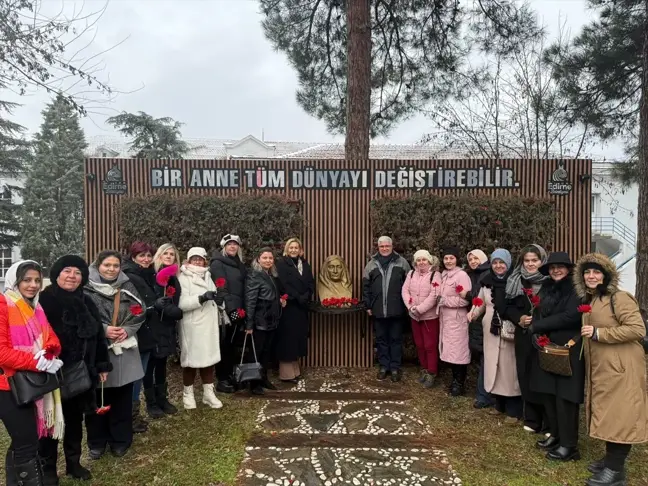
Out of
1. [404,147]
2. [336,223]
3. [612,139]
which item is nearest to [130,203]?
[336,223]

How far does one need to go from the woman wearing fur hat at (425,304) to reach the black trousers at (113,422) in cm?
332

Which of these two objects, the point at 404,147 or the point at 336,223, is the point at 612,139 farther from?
the point at 404,147

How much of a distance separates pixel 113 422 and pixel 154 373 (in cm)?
97

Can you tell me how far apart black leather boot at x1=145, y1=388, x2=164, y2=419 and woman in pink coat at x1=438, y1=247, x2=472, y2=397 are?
3214mm

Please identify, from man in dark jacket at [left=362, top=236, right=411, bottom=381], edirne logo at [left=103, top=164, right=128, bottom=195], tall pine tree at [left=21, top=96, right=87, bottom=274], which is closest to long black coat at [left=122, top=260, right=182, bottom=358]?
man in dark jacket at [left=362, top=236, right=411, bottom=381]

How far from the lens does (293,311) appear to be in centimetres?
578

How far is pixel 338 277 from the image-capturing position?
6230 millimetres

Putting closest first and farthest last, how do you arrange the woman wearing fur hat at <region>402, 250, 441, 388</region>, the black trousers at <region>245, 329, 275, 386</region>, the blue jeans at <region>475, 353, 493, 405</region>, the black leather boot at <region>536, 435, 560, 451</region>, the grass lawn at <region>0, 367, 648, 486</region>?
the grass lawn at <region>0, 367, 648, 486</region>
the black leather boot at <region>536, 435, 560, 451</region>
the blue jeans at <region>475, 353, 493, 405</region>
the black trousers at <region>245, 329, 275, 386</region>
the woman wearing fur hat at <region>402, 250, 441, 388</region>

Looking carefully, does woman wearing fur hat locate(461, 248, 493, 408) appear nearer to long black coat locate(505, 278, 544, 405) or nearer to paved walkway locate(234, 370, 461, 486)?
long black coat locate(505, 278, 544, 405)

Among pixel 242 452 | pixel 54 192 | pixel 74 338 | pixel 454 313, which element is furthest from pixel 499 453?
pixel 54 192

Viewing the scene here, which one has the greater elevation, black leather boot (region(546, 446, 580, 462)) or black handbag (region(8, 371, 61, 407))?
black handbag (region(8, 371, 61, 407))

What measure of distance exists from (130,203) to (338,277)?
3.04 meters

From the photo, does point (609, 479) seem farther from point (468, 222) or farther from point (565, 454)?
point (468, 222)

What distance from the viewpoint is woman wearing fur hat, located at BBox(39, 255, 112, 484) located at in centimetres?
308
